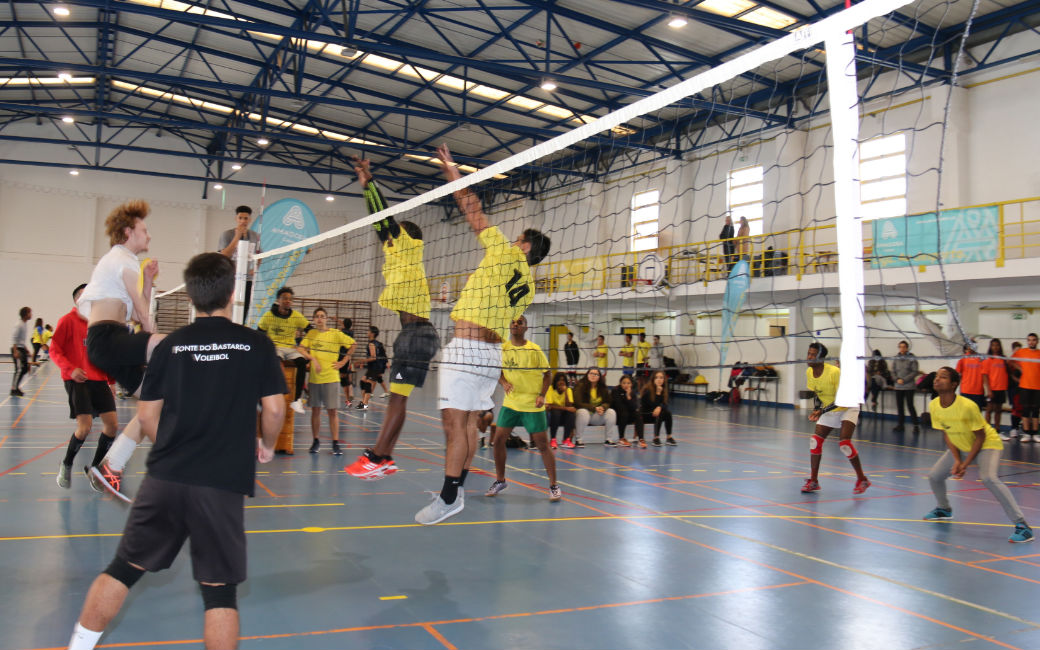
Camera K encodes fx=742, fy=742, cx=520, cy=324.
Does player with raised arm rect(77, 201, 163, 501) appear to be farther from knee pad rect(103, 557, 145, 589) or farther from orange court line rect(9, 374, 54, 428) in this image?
orange court line rect(9, 374, 54, 428)

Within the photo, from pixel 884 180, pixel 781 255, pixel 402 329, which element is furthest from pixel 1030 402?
pixel 402 329

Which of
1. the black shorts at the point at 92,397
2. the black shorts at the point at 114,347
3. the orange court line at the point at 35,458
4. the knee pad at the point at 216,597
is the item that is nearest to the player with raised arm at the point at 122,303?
the black shorts at the point at 114,347

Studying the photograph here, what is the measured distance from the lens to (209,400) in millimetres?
2457

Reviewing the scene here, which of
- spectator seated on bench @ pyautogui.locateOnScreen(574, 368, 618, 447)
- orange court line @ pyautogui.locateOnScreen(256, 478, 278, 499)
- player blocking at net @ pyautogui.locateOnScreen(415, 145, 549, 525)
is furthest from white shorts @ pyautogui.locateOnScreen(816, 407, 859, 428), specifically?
orange court line @ pyautogui.locateOnScreen(256, 478, 278, 499)

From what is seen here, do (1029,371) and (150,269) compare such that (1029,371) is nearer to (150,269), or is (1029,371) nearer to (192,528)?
(150,269)

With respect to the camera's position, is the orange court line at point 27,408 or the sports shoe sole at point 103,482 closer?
the sports shoe sole at point 103,482

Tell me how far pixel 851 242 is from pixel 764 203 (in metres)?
14.4

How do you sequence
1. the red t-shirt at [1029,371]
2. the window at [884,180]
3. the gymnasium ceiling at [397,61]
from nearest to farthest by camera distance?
the red t-shirt at [1029,371] → the gymnasium ceiling at [397,61] → the window at [884,180]

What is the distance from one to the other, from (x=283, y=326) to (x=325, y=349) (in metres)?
0.73

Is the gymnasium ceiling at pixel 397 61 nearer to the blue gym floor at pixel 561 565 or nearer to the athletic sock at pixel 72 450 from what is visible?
the blue gym floor at pixel 561 565

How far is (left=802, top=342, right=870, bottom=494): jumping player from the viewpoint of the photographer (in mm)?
7086

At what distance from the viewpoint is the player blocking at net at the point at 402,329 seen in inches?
184

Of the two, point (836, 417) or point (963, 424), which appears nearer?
point (963, 424)

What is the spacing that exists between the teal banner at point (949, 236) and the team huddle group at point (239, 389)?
6.37 meters
